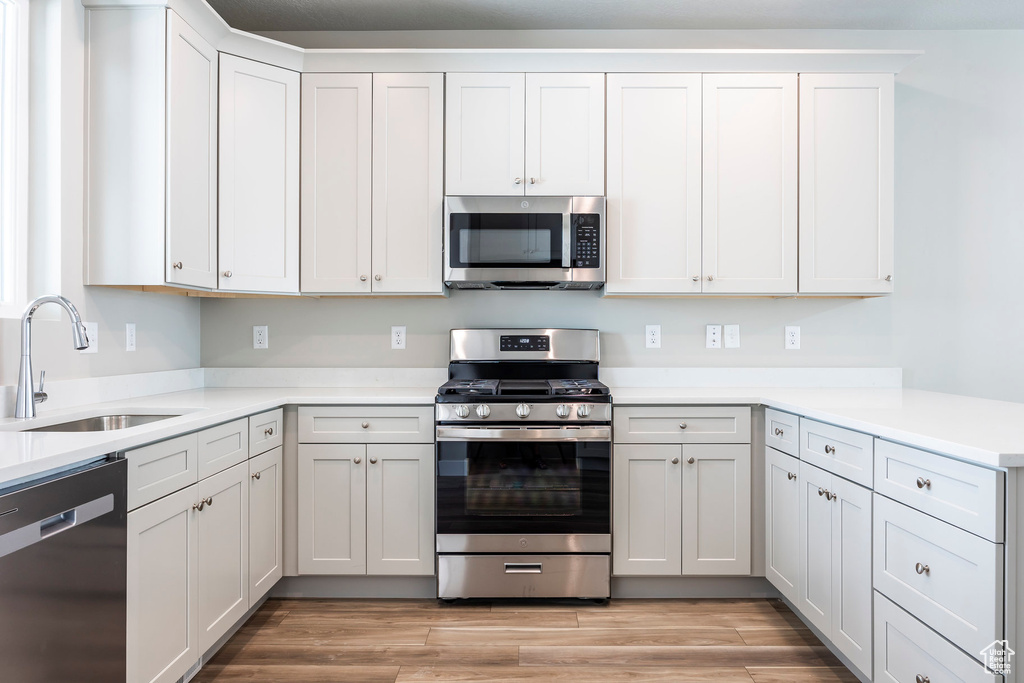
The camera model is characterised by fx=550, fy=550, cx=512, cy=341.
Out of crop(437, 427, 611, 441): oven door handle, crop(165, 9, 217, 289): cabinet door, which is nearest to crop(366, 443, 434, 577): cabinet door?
crop(437, 427, 611, 441): oven door handle

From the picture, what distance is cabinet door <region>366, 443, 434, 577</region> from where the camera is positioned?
240cm

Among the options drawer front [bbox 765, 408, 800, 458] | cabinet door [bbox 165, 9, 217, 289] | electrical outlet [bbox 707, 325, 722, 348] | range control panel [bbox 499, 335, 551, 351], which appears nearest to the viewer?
cabinet door [bbox 165, 9, 217, 289]

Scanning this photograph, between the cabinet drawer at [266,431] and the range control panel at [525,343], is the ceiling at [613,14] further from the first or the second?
the cabinet drawer at [266,431]

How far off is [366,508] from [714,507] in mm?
1521

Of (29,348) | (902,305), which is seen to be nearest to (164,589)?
(29,348)

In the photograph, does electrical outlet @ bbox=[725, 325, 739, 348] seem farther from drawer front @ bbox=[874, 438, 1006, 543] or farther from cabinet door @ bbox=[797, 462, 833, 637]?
drawer front @ bbox=[874, 438, 1006, 543]

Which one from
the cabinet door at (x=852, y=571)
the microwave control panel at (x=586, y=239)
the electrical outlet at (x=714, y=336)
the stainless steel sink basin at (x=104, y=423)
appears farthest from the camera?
the electrical outlet at (x=714, y=336)

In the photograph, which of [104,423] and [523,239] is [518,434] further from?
[104,423]

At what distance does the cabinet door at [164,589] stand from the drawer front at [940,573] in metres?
2.08

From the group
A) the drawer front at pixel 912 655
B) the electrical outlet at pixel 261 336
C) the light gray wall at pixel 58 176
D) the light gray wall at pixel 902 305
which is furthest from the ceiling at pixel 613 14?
the drawer front at pixel 912 655

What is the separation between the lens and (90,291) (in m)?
2.08

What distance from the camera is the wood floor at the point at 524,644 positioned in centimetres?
191

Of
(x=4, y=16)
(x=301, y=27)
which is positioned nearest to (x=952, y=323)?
(x=301, y=27)

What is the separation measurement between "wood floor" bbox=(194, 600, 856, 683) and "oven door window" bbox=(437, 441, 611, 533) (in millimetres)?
362
